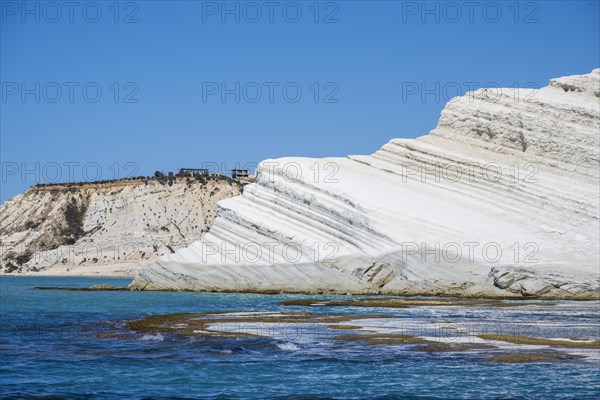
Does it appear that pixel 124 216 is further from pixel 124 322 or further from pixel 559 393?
pixel 559 393

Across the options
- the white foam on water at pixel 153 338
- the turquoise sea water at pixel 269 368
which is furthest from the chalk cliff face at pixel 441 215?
the white foam on water at pixel 153 338

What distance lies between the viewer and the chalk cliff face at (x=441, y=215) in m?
40.9

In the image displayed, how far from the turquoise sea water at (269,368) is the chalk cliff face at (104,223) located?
65.5 meters

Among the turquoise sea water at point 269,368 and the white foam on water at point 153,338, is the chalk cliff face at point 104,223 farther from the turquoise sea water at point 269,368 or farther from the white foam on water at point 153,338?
the turquoise sea water at point 269,368

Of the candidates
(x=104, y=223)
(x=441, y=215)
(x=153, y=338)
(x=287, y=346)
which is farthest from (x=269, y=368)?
(x=104, y=223)

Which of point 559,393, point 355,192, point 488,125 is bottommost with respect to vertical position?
point 559,393

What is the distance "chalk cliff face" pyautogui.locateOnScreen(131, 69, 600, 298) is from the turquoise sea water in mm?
14655

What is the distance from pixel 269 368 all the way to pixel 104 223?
83.7 m

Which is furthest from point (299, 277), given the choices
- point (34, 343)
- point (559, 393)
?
point (559, 393)

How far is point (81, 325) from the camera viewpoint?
87.6 feet

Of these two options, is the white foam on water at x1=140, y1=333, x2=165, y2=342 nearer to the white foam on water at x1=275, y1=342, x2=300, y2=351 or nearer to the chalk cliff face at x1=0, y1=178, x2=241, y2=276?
the white foam on water at x1=275, y1=342, x2=300, y2=351

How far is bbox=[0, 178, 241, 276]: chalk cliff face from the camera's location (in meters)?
90.8

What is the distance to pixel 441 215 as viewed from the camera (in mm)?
44062

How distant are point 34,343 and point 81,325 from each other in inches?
197
